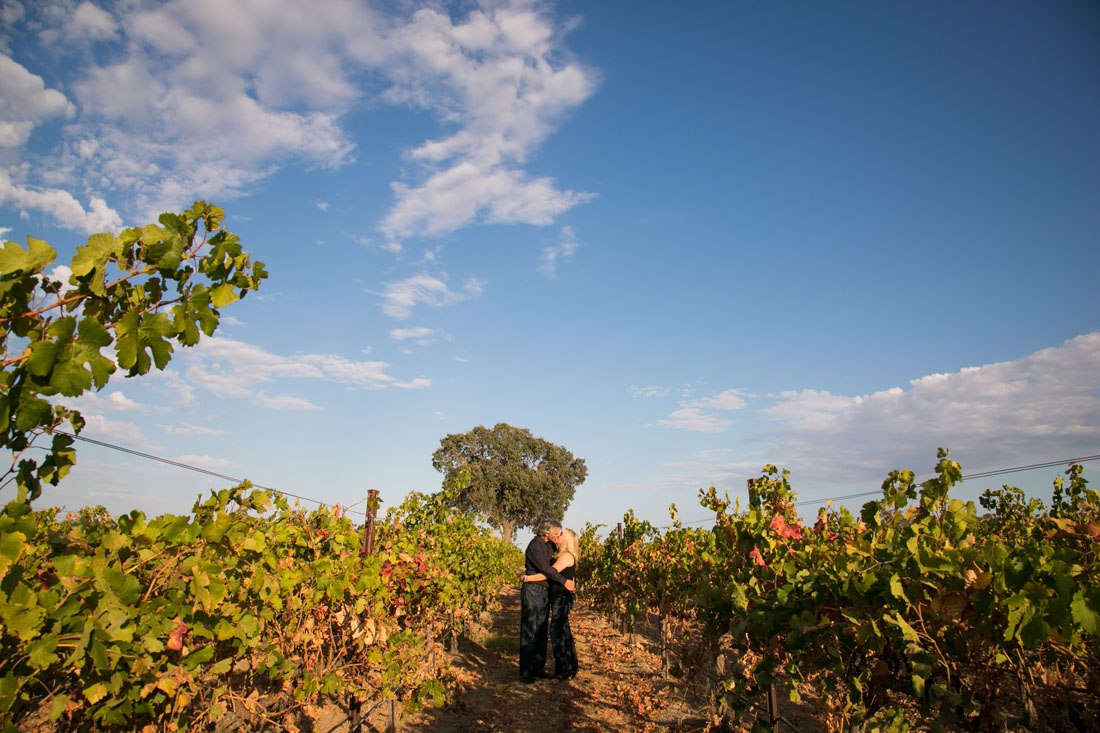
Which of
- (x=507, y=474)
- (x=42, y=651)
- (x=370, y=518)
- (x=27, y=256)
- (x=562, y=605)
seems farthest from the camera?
(x=507, y=474)

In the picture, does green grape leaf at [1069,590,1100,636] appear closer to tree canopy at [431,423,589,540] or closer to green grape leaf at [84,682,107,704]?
green grape leaf at [84,682,107,704]

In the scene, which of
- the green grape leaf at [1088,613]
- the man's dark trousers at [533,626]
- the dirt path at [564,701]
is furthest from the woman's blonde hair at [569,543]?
the green grape leaf at [1088,613]

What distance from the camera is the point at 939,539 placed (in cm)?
229

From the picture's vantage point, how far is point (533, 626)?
6.61 meters

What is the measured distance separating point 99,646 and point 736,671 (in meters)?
2.59

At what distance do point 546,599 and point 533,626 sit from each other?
1.11 feet

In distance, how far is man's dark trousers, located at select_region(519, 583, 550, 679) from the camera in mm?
6566

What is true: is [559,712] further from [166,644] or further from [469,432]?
[469,432]

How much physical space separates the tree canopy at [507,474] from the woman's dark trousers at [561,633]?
1095 inches

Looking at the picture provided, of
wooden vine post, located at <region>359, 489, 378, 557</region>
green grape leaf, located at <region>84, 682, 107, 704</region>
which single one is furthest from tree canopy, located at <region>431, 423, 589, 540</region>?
green grape leaf, located at <region>84, 682, 107, 704</region>

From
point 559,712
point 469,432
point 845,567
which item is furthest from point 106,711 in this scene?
point 469,432

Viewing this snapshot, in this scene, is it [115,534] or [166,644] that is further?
[166,644]

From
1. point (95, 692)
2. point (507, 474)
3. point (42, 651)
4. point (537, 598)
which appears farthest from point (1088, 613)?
point (507, 474)

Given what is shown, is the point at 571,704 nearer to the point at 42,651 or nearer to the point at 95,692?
the point at 95,692
